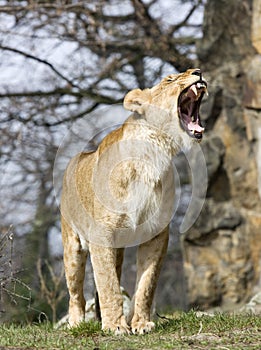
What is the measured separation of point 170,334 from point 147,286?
1.71 feet

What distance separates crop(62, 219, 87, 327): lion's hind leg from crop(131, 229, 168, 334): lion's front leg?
760mm

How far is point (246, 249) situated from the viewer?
1220cm

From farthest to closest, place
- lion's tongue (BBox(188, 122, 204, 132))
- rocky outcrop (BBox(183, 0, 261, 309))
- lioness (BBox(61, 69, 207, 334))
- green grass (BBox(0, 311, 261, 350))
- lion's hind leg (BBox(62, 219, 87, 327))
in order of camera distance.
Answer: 1. rocky outcrop (BBox(183, 0, 261, 309))
2. lion's hind leg (BBox(62, 219, 87, 327))
3. lion's tongue (BBox(188, 122, 204, 132))
4. lioness (BBox(61, 69, 207, 334))
5. green grass (BBox(0, 311, 261, 350))

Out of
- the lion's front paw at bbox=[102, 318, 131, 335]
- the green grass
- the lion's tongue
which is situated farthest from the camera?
the lion's tongue

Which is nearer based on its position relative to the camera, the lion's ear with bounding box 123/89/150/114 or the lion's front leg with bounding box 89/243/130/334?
the lion's front leg with bounding box 89/243/130/334

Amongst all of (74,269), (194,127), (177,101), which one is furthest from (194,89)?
(74,269)

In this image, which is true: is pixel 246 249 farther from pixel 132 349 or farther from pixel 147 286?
pixel 132 349

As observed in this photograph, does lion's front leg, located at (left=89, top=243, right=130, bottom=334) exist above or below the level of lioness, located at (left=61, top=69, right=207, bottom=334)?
below

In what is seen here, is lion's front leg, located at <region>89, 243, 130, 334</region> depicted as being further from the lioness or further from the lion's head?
the lion's head

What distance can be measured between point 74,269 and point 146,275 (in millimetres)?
947

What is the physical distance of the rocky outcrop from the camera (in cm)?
1212

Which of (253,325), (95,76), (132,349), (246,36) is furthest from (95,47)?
(132,349)

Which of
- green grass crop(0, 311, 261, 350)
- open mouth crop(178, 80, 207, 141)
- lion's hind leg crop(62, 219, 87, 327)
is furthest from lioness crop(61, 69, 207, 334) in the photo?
lion's hind leg crop(62, 219, 87, 327)

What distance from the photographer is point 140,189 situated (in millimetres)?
5844
